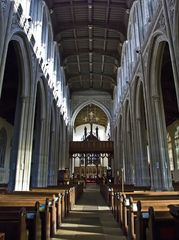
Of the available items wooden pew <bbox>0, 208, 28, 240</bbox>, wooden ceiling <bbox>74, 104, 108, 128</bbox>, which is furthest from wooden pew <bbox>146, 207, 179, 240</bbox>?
wooden ceiling <bbox>74, 104, 108, 128</bbox>

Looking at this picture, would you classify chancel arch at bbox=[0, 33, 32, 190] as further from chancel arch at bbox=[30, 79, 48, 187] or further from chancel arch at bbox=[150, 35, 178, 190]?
chancel arch at bbox=[150, 35, 178, 190]

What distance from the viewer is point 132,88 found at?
14531mm

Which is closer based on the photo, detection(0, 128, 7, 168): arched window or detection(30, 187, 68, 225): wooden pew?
detection(30, 187, 68, 225): wooden pew

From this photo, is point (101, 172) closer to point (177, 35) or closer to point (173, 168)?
point (173, 168)

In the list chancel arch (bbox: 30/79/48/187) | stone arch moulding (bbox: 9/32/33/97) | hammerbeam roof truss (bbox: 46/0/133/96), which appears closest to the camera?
stone arch moulding (bbox: 9/32/33/97)

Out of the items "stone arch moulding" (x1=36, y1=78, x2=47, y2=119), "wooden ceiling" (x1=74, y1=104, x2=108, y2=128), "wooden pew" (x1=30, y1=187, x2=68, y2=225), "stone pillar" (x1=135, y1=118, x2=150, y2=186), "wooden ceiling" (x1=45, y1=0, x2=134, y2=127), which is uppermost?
"wooden ceiling" (x1=45, y1=0, x2=134, y2=127)

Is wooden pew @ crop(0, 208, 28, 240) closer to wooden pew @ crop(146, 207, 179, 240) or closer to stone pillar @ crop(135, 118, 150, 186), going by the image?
wooden pew @ crop(146, 207, 179, 240)

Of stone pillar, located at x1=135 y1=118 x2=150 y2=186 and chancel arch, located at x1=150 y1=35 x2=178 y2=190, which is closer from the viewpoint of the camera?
chancel arch, located at x1=150 y1=35 x2=178 y2=190

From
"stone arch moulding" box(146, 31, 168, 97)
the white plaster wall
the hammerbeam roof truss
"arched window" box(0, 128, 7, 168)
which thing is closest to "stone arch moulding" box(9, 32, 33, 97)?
"stone arch moulding" box(146, 31, 168, 97)

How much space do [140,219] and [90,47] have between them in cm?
1817

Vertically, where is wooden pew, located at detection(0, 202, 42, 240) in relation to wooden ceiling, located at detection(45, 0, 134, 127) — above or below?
below

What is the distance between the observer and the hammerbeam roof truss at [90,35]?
1511 cm

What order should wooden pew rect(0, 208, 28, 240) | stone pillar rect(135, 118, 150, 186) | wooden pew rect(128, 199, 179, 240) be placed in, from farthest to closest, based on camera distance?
stone pillar rect(135, 118, 150, 186) → wooden pew rect(128, 199, 179, 240) → wooden pew rect(0, 208, 28, 240)

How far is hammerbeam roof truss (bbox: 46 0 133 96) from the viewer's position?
49.6 feet
